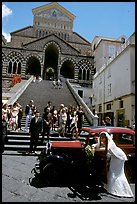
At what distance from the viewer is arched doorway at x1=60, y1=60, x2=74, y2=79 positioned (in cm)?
4426

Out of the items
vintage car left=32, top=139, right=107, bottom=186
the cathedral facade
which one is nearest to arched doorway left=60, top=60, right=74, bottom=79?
the cathedral facade

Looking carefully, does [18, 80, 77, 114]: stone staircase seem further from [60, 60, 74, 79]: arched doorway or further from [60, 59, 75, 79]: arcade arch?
[60, 60, 74, 79]: arched doorway

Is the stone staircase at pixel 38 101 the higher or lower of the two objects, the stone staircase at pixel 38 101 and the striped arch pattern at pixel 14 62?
the lower

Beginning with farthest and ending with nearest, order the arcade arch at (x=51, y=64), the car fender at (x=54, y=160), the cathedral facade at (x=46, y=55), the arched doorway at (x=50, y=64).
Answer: the arched doorway at (x=50, y=64) < the arcade arch at (x=51, y=64) < the cathedral facade at (x=46, y=55) < the car fender at (x=54, y=160)

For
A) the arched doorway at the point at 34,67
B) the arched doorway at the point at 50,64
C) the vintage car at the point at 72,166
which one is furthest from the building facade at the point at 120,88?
the arched doorway at the point at 34,67

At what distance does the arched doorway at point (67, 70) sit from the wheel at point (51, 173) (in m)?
38.8

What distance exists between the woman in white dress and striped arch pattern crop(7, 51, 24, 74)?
37471mm

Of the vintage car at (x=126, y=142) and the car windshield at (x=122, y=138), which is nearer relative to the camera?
the vintage car at (x=126, y=142)

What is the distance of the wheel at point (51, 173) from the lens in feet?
19.9

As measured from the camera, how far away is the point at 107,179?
5.66 metres

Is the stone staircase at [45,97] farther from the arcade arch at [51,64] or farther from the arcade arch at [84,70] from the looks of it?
the arcade arch at [51,64]

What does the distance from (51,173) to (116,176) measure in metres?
1.90

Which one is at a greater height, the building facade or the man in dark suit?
the building facade

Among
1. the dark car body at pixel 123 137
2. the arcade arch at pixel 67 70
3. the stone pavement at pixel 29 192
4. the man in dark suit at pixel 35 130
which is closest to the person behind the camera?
the stone pavement at pixel 29 192
